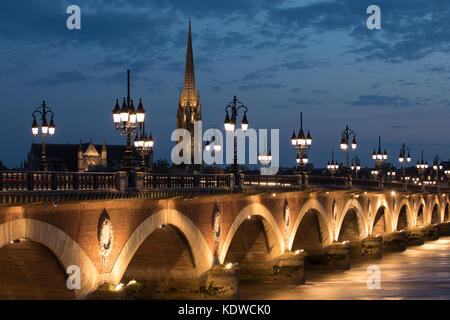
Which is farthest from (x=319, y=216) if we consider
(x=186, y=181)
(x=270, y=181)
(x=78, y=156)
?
(x=78, y=156)

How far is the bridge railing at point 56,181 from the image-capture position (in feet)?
58.6

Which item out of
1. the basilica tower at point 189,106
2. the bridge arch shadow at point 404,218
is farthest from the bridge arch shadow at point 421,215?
the basilica tower at point 189,106

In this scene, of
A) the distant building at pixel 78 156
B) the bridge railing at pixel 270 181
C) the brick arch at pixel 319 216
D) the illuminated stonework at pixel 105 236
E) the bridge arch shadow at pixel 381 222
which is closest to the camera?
the illuminated stonework at pixel 105 236

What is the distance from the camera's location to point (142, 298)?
96.6 feet

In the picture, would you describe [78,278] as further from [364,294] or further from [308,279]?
[308,279]

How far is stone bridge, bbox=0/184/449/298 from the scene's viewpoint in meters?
20.2

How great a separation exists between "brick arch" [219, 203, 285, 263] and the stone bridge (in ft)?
0.17

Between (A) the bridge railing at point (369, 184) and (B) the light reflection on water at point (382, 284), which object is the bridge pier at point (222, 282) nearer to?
(B) the light reflection on water at point (382, 284)

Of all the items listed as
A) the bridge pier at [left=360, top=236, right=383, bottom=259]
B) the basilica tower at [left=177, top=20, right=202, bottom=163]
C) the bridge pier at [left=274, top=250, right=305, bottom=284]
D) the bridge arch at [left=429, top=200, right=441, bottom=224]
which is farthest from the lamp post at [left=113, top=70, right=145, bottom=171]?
the basilica tower at [left=177, top=20, right=202, bottom=163]

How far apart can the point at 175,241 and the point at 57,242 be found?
9356 mm

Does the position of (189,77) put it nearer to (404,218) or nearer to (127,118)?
(404,218)

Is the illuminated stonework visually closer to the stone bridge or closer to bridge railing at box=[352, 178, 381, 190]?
the stone bridge

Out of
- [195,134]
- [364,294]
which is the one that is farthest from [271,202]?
[195,134]
